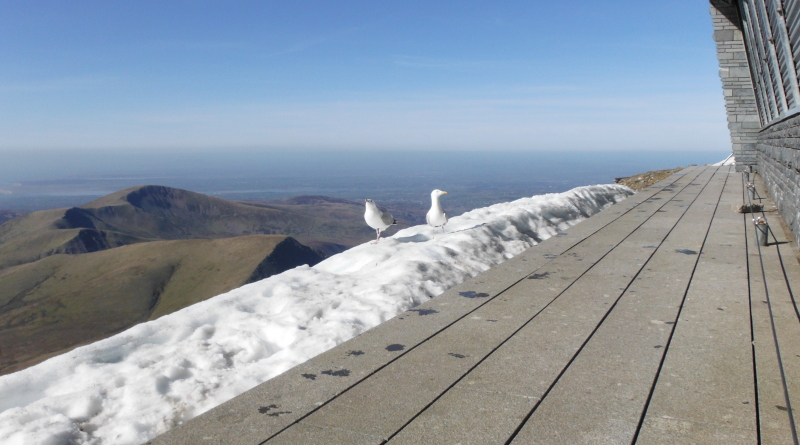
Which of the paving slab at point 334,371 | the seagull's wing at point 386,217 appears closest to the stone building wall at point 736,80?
the seagull's wing at point 386,217

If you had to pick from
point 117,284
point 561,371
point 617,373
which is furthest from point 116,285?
point 617,373

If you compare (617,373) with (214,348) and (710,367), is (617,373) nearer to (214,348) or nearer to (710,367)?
(710,367)

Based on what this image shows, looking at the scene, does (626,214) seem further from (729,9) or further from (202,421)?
(729,9)

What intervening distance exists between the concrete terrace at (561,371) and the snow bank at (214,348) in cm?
55

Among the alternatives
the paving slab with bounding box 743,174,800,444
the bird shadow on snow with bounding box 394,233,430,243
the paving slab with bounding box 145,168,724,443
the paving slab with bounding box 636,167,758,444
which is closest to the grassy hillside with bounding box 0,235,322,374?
the bird shadow on snow with bounding box 394,233,430,243

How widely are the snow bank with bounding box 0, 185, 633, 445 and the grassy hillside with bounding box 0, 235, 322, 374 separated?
108 meters

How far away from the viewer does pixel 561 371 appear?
3.32 metres

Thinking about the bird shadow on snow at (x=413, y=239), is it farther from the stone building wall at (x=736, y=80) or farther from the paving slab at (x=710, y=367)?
the stone building wall at (x=736, y=80)

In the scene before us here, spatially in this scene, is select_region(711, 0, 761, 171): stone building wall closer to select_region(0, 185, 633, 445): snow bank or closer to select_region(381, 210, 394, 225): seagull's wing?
select_region(381, 210, 394, 225): seagull's wing

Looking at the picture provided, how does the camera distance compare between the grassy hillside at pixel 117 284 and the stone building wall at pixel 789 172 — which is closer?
the stone building wall at pixel 789 172

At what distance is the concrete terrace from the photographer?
105 inches

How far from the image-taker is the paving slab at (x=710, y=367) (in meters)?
2.68

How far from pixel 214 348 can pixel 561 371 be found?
2.83 meters

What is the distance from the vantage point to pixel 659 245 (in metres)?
7.35
